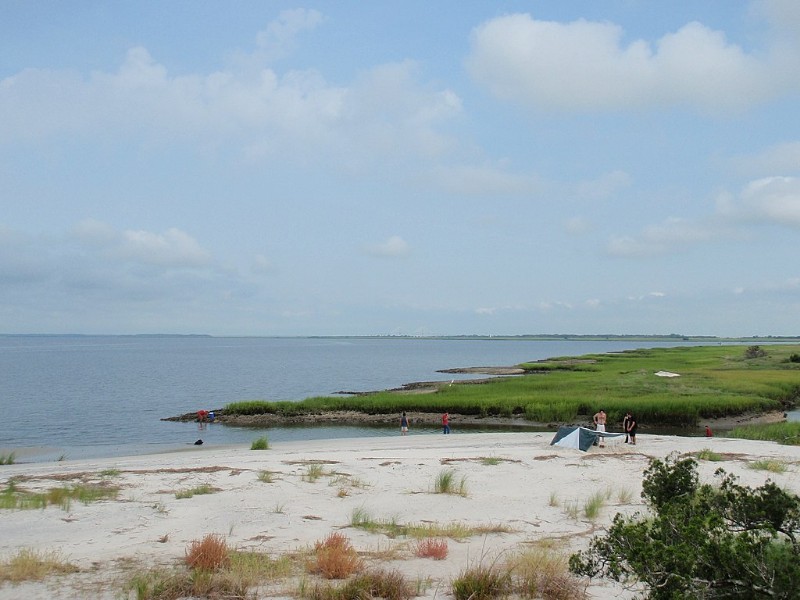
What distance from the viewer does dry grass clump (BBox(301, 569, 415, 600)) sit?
8766mm

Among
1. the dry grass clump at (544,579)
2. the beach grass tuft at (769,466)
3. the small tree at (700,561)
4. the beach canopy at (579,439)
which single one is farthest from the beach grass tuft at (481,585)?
the beach canopy at (579,439)

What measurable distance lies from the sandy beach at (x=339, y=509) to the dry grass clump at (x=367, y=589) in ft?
1.30

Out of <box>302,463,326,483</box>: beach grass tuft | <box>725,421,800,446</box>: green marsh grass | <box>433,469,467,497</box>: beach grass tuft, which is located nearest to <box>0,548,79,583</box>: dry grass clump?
<box>302,463,326,483</box>: beach grass tuft

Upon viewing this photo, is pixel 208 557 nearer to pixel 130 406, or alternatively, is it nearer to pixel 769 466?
pixel 769 466

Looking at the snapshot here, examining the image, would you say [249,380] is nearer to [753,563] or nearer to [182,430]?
[182,430]

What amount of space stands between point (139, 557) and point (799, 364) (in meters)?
93.5

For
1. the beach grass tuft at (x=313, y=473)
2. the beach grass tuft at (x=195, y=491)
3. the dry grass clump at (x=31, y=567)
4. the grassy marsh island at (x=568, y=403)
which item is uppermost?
the dry grass clump at (x=31, y=567)

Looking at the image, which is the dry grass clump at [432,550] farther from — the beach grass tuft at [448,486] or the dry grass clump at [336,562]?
the beach grass tuft at [448,486]

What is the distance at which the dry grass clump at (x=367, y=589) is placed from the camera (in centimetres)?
877

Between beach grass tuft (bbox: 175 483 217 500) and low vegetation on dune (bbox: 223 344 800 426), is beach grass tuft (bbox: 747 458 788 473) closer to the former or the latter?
beach grass tuft (bbox: 175 483 217 500)

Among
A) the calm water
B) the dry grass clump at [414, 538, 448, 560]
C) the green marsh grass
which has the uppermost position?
the dry grass clump at [414, 538, 448, 560]

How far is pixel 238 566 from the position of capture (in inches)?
388

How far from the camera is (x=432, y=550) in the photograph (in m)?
11.1

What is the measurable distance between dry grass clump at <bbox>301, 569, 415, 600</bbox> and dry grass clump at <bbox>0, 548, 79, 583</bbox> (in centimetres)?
414
